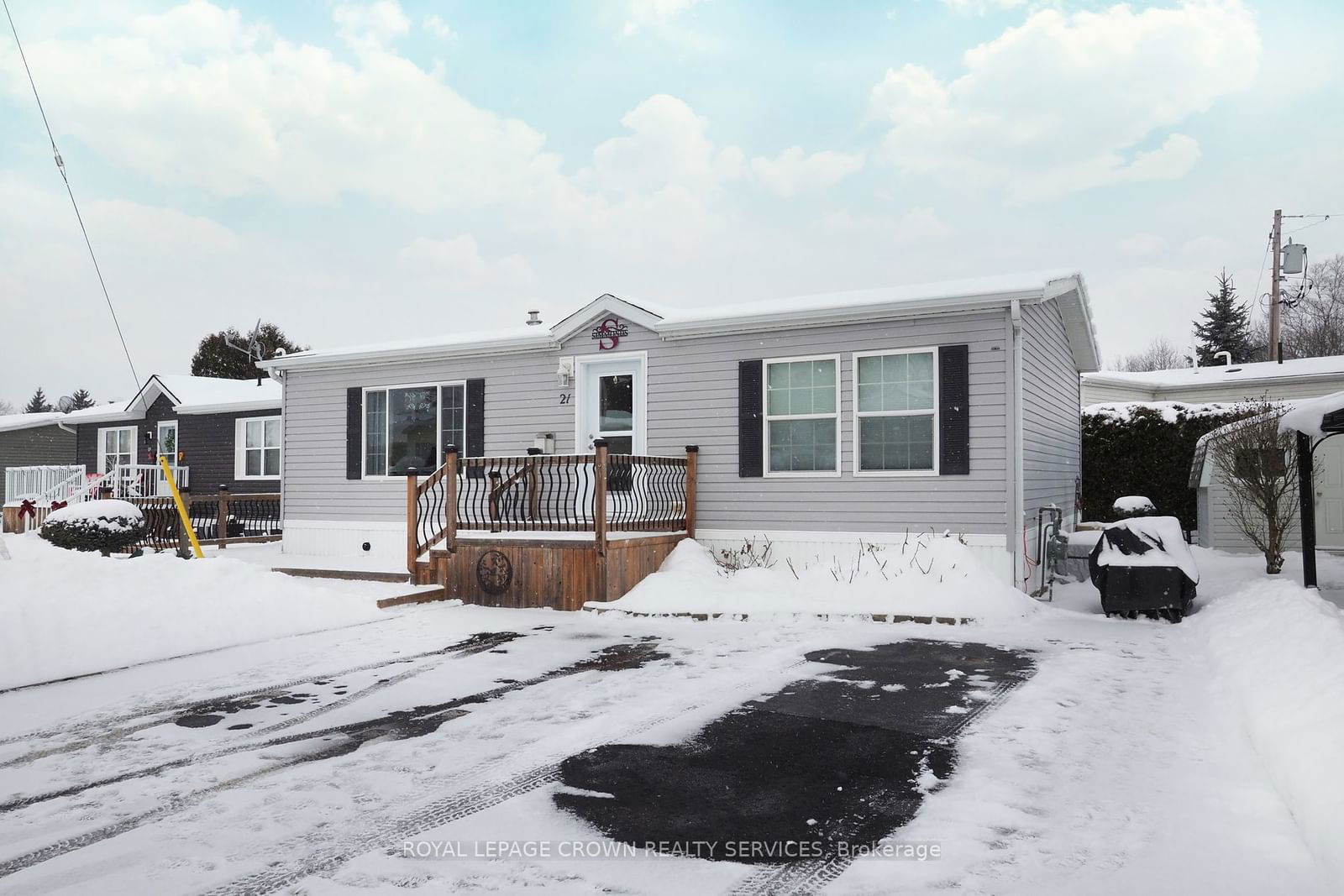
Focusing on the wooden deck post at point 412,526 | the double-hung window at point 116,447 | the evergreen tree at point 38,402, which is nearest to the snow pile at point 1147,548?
the wooden deck post at point 412,526

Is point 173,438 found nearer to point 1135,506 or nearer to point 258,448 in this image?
point 258,448

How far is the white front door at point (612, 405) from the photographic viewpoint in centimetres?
1102

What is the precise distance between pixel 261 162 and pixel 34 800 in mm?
22721

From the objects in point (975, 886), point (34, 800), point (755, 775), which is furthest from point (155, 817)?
point (975, 886)

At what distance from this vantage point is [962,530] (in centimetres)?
905

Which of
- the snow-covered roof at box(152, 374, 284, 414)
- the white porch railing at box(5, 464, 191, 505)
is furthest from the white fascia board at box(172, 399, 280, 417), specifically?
the white porch railing at box(5, 464, 191, 505)

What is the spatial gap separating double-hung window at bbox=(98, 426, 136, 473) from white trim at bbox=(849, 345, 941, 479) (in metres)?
19.5

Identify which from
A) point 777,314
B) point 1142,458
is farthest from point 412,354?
point 1142,458

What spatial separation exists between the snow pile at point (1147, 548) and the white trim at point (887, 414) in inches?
71.3

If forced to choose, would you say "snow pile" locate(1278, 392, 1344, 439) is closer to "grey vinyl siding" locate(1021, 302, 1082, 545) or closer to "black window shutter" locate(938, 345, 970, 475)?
"grey vinyl siding" locate(1021, 302, 1082, 545)

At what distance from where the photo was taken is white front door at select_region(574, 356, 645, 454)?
1102 centimetres

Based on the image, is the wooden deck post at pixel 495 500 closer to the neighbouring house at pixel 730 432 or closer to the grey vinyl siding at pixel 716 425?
the neighbouring house at pixel 730 432

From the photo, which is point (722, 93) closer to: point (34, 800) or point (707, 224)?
point (707, 224)

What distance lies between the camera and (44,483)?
59.6 feet
